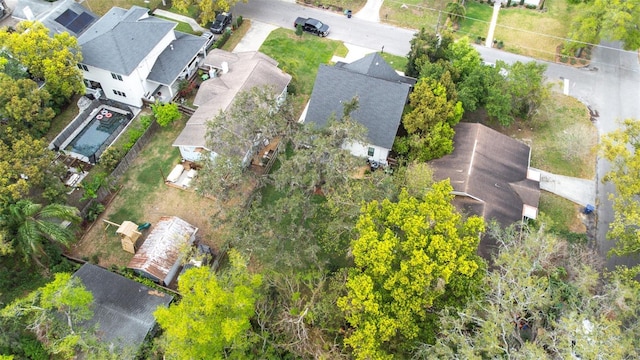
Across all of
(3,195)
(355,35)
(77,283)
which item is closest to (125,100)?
(3,195)

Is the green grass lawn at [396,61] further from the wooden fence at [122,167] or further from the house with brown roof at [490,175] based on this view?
the wooden fence at [122,167]

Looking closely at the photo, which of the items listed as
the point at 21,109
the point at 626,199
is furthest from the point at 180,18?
the point at 626,199

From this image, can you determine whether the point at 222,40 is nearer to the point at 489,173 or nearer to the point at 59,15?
the point at 59,15

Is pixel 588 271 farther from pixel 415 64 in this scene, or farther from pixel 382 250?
pixel 415 64

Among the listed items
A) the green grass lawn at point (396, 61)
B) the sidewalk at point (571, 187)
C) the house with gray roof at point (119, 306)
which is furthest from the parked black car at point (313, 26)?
the house with gray roof at point (119, 306)

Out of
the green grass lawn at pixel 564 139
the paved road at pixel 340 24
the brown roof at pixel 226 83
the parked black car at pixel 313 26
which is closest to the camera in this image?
the brown roof at pixel 226 83

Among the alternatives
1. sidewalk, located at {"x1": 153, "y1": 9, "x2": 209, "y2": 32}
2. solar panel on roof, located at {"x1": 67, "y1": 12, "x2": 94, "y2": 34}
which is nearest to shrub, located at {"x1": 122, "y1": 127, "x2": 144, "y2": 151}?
solar panel on roof, located at {"x1": 67, "y1": 12, "x2": 94, "y2": 34}
